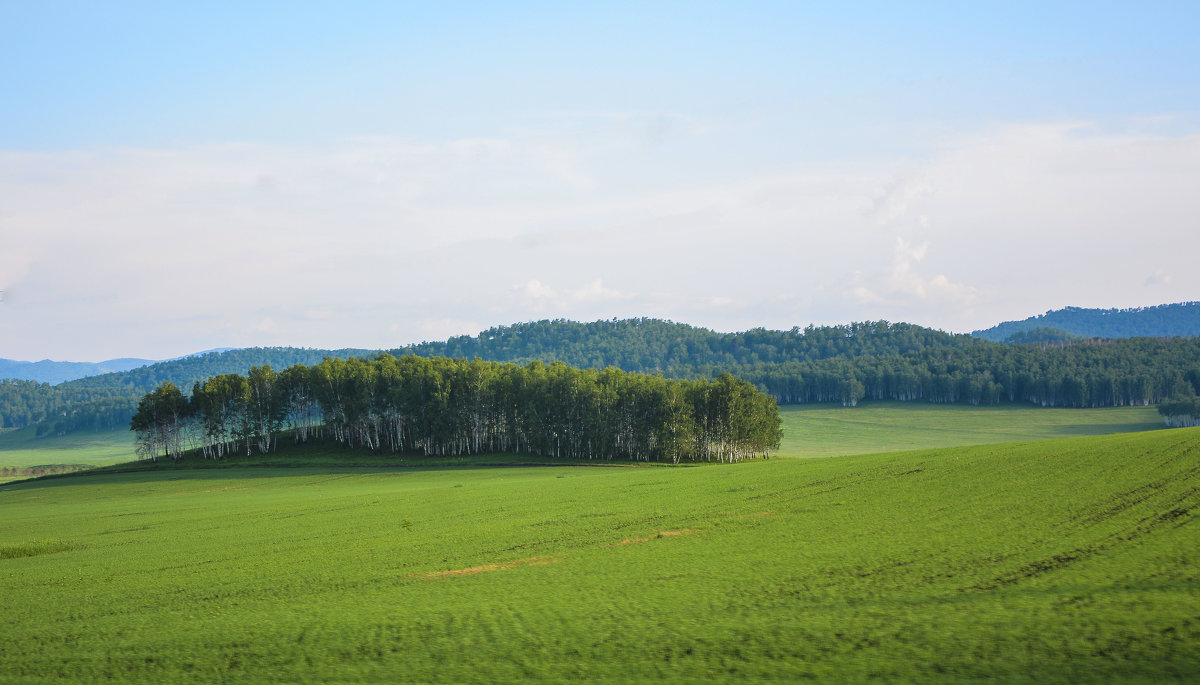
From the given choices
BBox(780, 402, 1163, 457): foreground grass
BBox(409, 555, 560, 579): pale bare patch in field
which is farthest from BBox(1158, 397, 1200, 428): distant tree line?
BBox(409, 555, 560, 579): pale bare patch in field

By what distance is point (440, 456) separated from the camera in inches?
4222

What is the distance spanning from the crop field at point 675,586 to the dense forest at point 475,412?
55.0 metres

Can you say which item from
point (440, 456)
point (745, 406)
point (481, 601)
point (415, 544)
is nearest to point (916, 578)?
point (481, 601)

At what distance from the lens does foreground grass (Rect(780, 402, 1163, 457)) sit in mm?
128000

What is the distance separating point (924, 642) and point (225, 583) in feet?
77.1

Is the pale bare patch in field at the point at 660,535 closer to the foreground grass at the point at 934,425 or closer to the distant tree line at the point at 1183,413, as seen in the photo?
the foreground grass at the point at 934,425

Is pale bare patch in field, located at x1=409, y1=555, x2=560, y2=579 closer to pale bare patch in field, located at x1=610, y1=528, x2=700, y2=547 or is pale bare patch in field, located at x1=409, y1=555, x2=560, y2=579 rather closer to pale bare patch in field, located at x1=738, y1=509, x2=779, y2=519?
pale bare patch in field, located at x1=610, y1=528, x2=700, y2=547

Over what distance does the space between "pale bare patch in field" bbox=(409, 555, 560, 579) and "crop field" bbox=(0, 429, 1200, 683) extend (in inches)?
6.8

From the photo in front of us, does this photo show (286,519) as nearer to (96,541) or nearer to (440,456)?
(96,541)

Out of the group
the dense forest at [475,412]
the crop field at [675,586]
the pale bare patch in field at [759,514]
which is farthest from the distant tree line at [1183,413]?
the pale bare patch in field at [759,514]

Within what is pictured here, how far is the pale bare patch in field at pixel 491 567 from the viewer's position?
27.6 m

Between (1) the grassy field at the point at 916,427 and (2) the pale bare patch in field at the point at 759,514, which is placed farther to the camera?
(1) the grassy field at the point at 916,427

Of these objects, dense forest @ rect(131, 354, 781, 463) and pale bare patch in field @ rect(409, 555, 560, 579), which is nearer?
pale bare patch in field @ rect(409, 555, 560, 579)

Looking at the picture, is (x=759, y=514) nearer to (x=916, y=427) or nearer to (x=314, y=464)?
(x=314, y=464)
